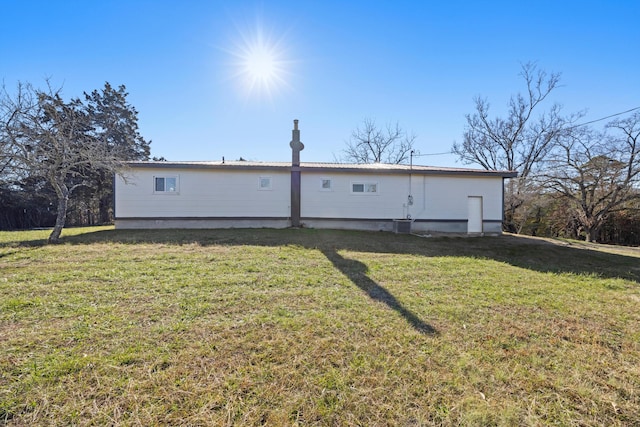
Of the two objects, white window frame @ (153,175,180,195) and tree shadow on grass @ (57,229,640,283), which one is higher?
white window frame @ (153,175,180,195)

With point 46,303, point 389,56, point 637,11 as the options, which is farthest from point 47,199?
point 637,11

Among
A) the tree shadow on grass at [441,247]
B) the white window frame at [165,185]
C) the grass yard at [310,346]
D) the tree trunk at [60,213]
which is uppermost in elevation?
the white window frame at [165,185]

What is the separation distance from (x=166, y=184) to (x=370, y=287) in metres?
9.49

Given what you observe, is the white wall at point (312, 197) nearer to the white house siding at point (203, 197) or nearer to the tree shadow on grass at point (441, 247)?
the white house siding at point (203, 197)

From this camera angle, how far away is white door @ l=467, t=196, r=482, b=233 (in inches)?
448

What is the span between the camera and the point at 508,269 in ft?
18.5

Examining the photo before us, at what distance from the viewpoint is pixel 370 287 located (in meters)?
4.23

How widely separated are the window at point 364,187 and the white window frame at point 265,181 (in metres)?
3.36

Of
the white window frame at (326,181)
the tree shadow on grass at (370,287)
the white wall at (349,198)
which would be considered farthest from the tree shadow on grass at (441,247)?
the white window frame at (326,181)

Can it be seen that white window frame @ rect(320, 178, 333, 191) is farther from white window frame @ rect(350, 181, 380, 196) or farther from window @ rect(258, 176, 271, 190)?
window @ rect(258, 176, 271, 190)

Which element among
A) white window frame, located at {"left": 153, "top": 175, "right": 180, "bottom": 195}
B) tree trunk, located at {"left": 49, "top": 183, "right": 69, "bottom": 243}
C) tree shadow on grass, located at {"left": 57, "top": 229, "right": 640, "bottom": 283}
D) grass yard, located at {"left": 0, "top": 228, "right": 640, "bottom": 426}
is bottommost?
grass yard, located at {"left": 0, "top": 228, "right": 640, "bottom": 426}

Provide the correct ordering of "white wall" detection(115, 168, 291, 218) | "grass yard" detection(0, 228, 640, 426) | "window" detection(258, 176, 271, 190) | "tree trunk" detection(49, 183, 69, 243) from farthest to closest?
"window" detection(258, 176, 271, 190), "white wall" detection(115, 168, 291, 218), "tree trunk" detection(49, 183, 69, 243), "grass yard" detection(0, 228, 640, 426)

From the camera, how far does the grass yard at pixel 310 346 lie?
178 centimetres

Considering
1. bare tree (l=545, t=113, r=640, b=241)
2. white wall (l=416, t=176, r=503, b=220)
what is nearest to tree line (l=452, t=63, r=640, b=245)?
bare tree (l=545, t=113, r=640, b=241)
